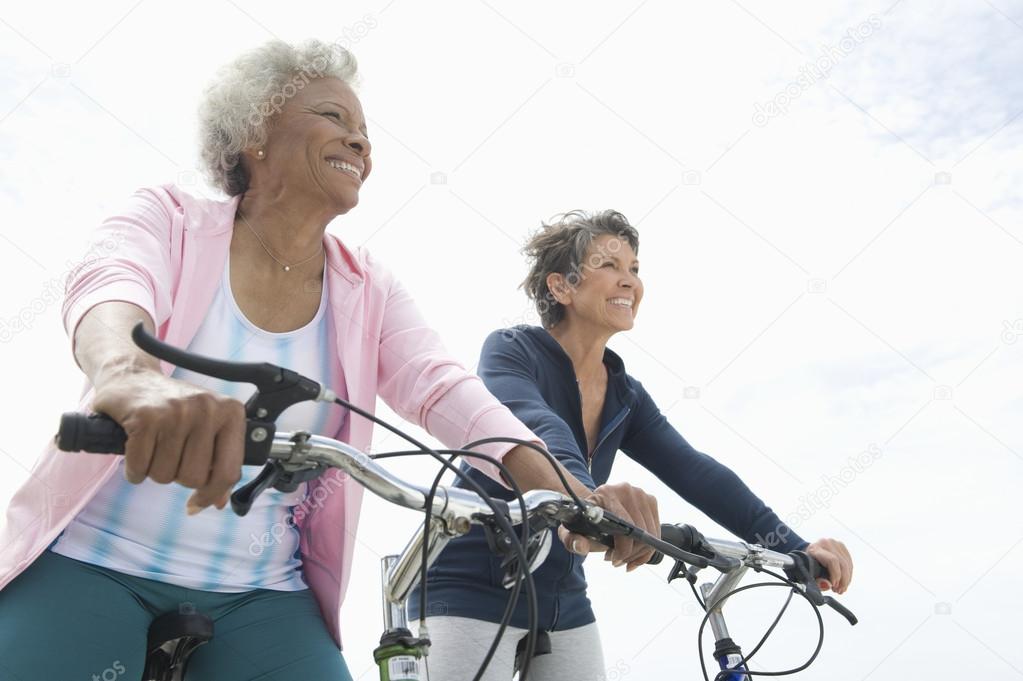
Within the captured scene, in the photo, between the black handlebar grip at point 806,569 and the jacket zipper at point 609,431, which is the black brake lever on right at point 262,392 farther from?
the jacket zipper at point 609,431

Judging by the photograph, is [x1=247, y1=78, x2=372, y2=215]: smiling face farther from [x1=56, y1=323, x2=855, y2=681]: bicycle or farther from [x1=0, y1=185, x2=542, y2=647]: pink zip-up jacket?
[x1=56, y1=323, x2=855, y2=681]: bicycle

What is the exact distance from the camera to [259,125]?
7.50 feet

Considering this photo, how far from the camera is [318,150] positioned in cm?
221

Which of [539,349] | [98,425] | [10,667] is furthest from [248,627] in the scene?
[539,349]

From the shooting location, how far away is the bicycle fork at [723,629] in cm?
219

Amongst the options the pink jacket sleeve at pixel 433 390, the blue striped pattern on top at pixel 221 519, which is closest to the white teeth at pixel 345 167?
the pink jacket sleeve at pixel 433 390

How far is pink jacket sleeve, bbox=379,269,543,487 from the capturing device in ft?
6.22

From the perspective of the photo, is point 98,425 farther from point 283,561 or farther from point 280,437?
point 283,561

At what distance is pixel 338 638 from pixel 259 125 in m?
1.21

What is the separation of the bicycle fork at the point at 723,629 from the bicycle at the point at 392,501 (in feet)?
1.40

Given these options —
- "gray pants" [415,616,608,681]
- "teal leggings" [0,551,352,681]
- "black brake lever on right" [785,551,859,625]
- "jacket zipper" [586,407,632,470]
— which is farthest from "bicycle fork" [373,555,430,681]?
"jacket zipper" [586,407,632,470]

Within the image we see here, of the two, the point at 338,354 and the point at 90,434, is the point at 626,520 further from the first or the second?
the point at 90,434

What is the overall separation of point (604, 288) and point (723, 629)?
1.32 m

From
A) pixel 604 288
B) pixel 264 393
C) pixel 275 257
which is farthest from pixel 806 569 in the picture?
pixel 264 393
